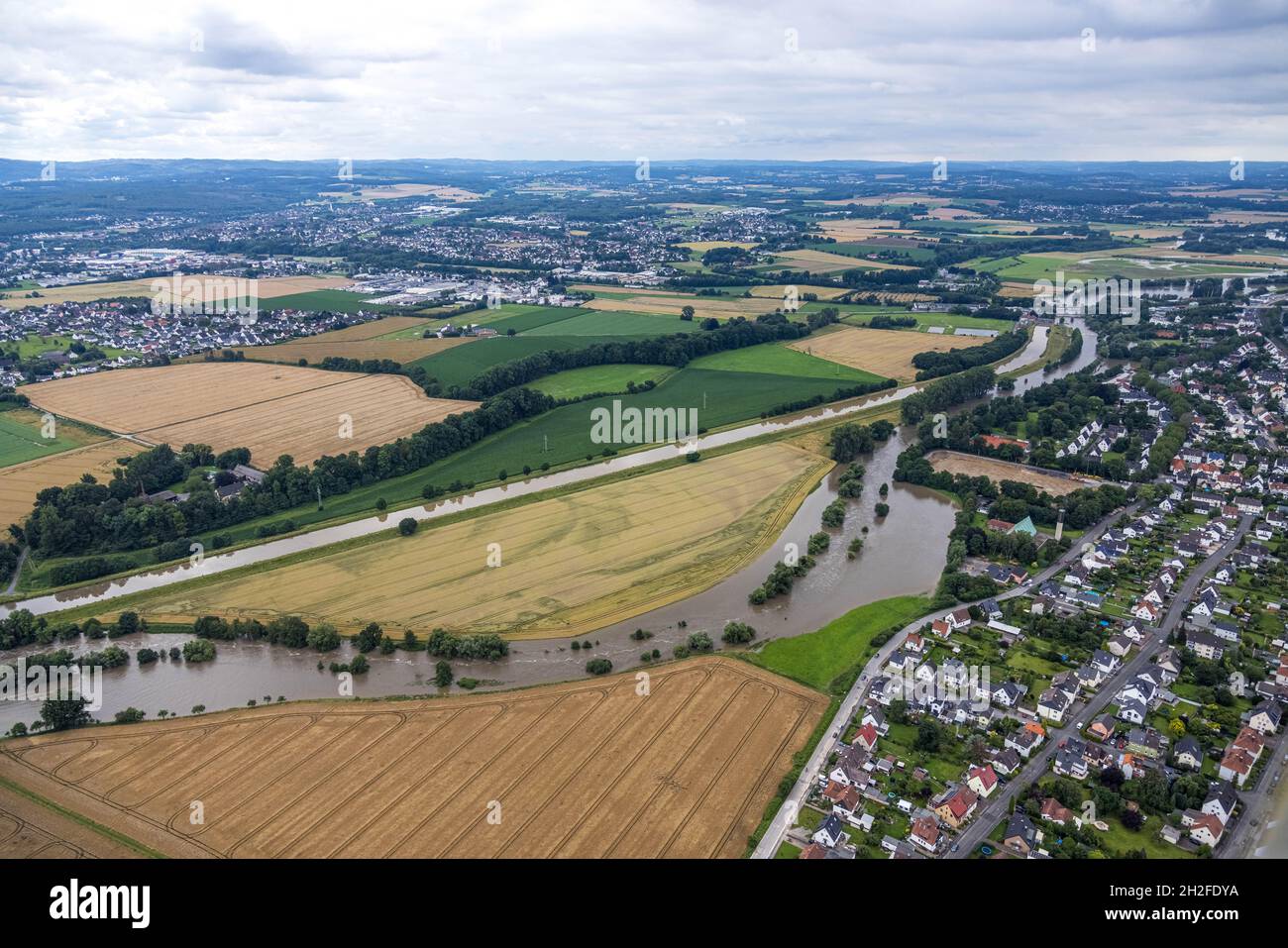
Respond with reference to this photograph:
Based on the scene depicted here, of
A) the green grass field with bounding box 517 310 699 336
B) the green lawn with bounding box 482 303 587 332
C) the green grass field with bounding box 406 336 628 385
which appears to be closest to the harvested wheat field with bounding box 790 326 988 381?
the green grass field with bounding box 517 310 699 336

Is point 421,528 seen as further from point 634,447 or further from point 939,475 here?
point 939,475

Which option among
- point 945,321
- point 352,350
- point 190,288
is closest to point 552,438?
point 352,350

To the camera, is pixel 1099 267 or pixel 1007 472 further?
pixel 1099 267

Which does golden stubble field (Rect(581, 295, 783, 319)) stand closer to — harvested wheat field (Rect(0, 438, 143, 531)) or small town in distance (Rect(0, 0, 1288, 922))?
small town in distance (Rect(0, 0, 1288, 922))

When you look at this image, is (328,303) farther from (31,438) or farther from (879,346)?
(879,346)

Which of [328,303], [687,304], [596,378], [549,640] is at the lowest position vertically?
[549,640]

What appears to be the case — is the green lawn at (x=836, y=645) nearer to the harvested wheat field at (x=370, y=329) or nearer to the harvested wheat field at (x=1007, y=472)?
the harvested wheat field at (x=1007, y=472)

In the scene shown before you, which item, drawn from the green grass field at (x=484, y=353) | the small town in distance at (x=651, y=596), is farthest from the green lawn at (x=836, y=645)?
the green grass field at (x=484, y=353)
